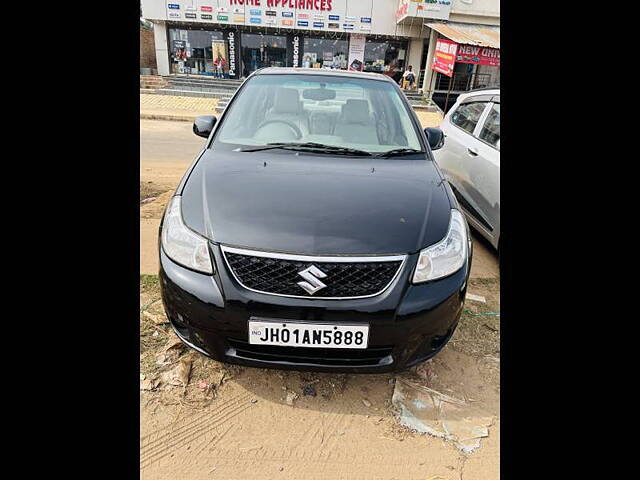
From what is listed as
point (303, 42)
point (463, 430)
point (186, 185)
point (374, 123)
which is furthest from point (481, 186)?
point (303, 42)

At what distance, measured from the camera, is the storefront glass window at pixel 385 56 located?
21145 millimetres

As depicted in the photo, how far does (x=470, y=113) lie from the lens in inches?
179

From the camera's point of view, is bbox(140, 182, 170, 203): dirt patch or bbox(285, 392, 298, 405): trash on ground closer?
bbox(285, 392, 298, 405): trash on ground

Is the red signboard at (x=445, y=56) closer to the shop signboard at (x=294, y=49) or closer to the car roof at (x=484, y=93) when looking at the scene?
the shop signboard at (x=294, y=49)

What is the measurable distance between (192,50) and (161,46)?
1.54 m

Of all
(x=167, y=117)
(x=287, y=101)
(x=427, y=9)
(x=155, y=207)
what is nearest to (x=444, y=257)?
(x=287, y=101)

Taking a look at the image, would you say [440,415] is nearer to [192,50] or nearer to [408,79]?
[408,79]

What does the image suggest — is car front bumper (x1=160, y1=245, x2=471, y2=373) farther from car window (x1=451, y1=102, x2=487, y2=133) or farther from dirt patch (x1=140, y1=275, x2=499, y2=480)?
car window (x1=451, y1=102, x2=487, y2=133)

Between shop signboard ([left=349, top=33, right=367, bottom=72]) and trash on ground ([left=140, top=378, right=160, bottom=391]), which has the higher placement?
shop signboard ([left=349, top=33, right=367, bottom=72])

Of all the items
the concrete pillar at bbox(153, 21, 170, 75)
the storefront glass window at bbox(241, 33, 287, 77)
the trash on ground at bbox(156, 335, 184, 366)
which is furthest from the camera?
the storefront glass window at bbox(241, 33, 287, 77)

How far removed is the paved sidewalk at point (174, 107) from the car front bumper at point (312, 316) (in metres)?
12.1

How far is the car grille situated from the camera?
1706 millimetres

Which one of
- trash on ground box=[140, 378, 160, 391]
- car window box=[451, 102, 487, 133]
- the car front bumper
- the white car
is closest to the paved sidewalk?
car window box=[451, 102, 487, 133]

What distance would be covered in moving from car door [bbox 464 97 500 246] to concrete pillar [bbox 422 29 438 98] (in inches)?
694
